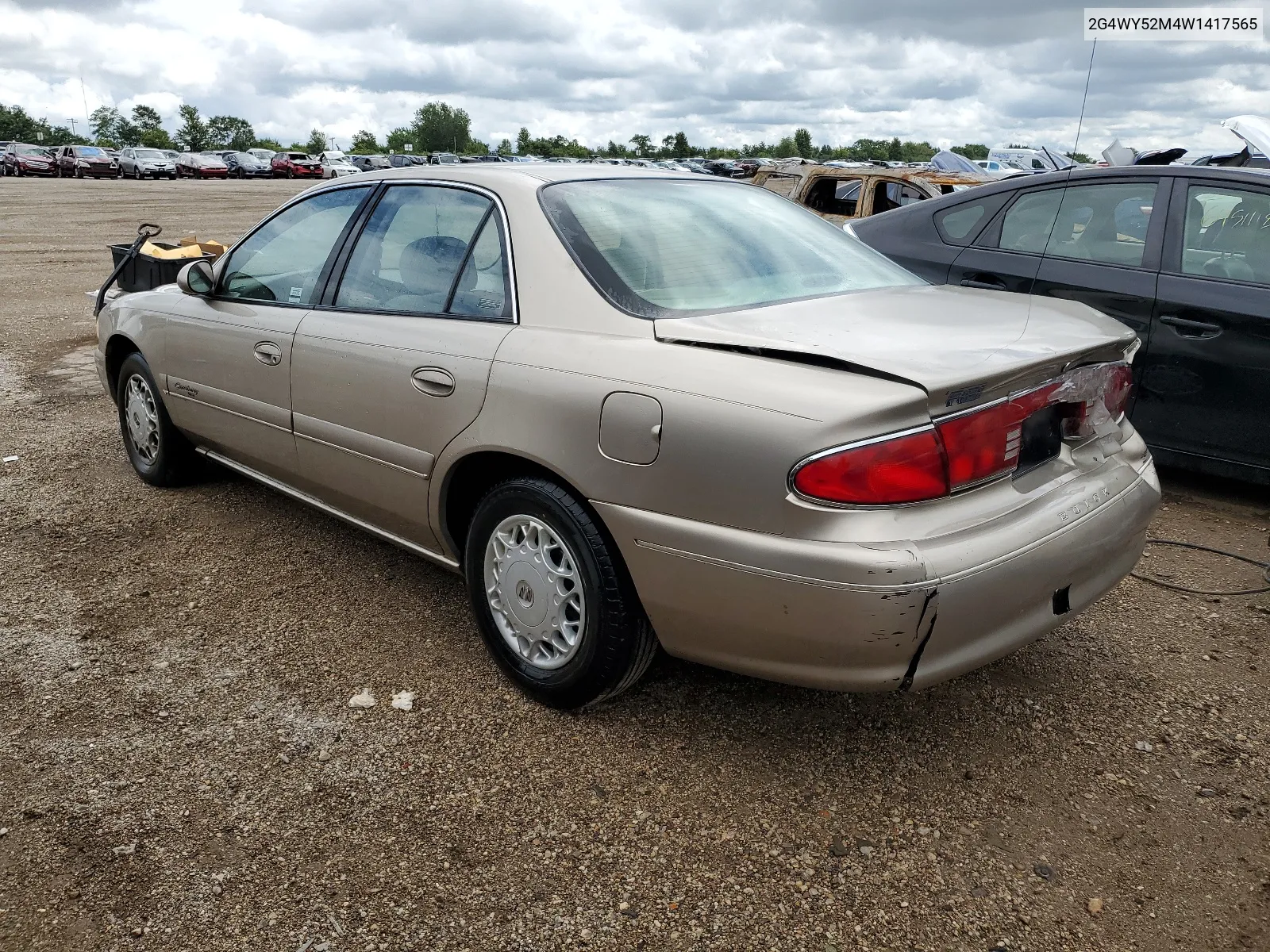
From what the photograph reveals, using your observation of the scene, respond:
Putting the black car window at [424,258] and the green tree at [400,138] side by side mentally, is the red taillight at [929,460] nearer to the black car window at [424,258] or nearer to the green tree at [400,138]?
the black car window at [424,258]

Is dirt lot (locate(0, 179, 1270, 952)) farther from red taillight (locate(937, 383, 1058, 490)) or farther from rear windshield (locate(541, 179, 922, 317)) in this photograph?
rear windshield (locate(541, 179, 922, 317))

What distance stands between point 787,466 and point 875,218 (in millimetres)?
4038

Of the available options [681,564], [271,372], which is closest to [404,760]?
[681,564]

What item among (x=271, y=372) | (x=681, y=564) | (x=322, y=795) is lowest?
(x=322, y=795)

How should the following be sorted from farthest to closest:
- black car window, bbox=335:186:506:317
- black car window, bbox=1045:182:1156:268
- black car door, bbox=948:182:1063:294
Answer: black car door, bbox=948:182:1063:294 → black car window, bbox=1045:182:1156:268 → black car window, bbox=335:186:506:317

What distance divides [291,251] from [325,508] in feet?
3.33

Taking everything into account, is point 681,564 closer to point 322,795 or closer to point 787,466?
point 787,466

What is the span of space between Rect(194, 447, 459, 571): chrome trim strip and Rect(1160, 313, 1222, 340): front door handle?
3349 millimetres

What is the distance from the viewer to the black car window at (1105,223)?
4664mm

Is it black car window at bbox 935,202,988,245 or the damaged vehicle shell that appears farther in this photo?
the damaged vehicle shell

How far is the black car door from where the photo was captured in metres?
4.95

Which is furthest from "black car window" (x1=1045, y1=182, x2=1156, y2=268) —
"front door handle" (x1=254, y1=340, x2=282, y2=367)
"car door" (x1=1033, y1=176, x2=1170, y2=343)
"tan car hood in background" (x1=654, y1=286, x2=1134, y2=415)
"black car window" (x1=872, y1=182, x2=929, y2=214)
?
"black car window" (x1=872, y1=182, x2=929, y2=214)

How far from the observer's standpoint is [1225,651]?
10.8ft

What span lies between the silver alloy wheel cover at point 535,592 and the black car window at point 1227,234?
341 centimetres
